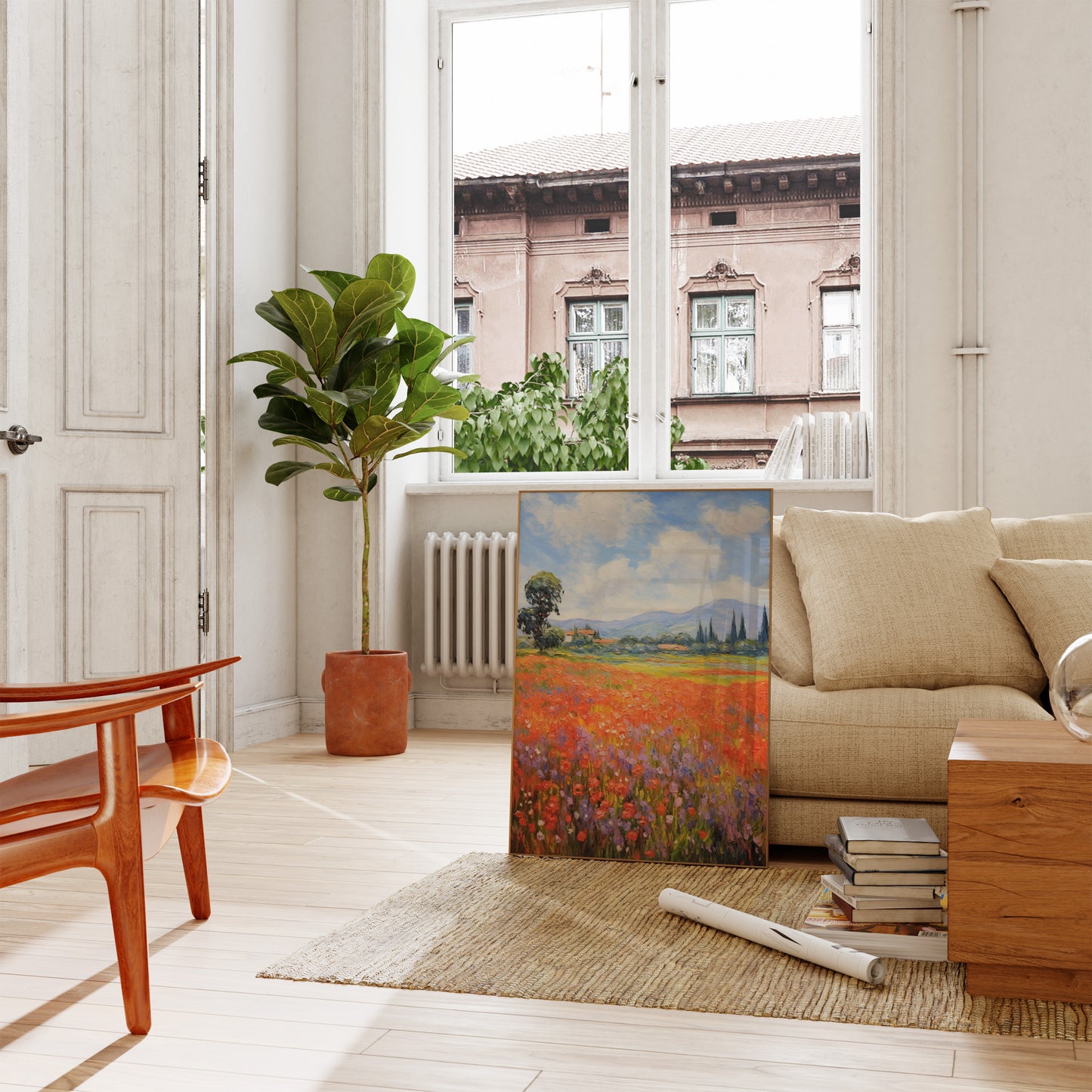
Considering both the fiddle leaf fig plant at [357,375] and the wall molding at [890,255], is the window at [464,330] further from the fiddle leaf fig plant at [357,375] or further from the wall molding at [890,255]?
the wall molding at [890,255]

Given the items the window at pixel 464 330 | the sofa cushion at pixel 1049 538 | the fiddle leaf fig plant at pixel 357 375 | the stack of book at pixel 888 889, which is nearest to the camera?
the stack of book at pixel 888 889

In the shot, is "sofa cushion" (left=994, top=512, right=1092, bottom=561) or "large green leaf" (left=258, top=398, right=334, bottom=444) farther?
"large green leaf" (left=258, top=398, right=334, bottom=444)

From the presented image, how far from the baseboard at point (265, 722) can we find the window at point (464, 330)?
1.59 meters

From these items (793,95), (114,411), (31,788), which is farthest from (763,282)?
(31,788)

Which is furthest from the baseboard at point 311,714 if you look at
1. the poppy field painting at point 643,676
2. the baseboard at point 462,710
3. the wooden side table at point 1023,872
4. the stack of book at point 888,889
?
the wooden side table at point 1023,872

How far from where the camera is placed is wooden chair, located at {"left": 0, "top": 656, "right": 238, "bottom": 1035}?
1672 mm

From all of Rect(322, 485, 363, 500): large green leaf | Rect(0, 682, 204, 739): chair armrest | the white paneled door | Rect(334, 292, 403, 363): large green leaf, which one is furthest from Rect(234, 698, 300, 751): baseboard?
Rect(0, 682, 204, 739): chair armrest

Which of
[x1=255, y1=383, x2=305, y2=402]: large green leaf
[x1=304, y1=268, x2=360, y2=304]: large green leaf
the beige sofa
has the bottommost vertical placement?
the beige sofa

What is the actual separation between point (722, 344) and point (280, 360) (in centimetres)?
184

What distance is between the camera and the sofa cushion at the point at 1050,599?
2.89 metres

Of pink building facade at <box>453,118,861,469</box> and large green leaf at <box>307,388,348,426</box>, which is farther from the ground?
pink building facade at <box>453,118,861,469</box>

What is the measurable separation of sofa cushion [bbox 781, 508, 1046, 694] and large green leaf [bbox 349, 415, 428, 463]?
1.57 metres

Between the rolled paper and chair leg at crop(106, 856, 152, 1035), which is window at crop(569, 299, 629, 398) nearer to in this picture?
the rolled paper

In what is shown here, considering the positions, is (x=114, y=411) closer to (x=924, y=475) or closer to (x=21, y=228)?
(x=21, y=228)
